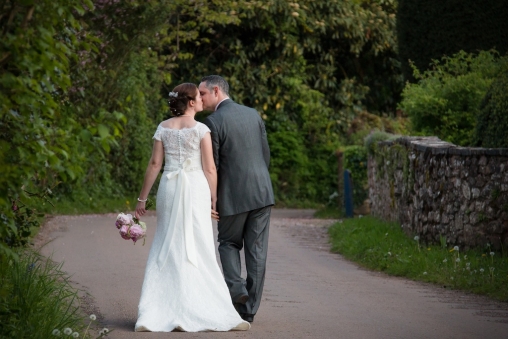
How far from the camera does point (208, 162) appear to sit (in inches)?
284

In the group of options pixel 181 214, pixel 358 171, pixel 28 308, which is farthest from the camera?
pixel 358 171

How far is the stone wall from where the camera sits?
10.1m

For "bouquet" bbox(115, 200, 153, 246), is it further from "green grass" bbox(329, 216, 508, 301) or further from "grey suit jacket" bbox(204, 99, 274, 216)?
"green grass" bbox(329, 216, 508, 301)

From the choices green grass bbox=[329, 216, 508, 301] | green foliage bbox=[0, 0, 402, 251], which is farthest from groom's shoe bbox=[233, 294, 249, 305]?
green foliage bbox=[0, 0, 402, 251]

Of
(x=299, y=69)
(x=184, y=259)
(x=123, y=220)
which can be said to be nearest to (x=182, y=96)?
(x=123, y=220)

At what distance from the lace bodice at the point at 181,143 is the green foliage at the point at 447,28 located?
35.3 ft

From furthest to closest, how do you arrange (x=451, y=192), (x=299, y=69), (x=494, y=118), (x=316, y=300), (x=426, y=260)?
(x=299, y=69) < (x=494, y=118) < (x=451, y=192) < (x=426, y=260) < (x=316, y=300)

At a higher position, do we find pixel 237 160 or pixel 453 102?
pixel 453 102

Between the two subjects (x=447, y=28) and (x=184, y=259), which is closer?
(x=184, y=259)

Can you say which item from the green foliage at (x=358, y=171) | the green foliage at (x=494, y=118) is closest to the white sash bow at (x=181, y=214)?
the green foliage at (x=494, y=118)

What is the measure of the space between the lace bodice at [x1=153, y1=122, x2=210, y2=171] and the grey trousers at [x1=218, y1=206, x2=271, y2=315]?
2.05 ft

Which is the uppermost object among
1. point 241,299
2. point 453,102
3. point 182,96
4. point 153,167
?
point 182,96

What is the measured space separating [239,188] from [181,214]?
0.57 metres

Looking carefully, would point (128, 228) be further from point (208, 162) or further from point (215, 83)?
point (215, 83)
